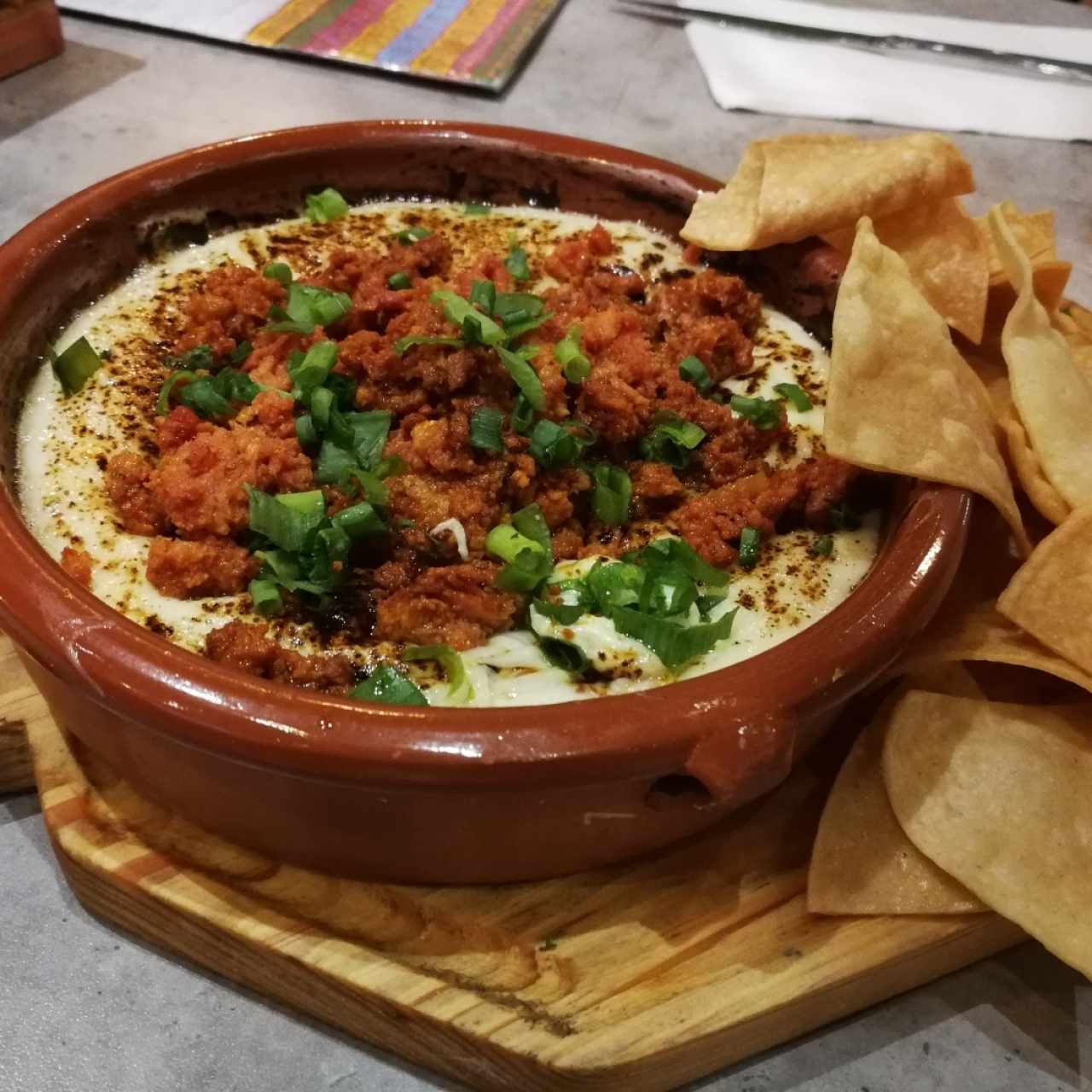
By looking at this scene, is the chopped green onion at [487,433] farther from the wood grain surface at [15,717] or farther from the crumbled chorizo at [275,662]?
the wood grain surface at [15,717]

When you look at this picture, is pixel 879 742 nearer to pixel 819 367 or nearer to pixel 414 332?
pixel 819 367

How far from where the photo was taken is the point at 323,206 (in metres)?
2.17

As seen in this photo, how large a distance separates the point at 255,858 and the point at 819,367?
49.0 inches

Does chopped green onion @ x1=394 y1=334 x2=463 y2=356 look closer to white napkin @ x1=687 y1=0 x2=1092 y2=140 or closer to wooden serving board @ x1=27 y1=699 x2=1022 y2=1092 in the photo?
wooden serving board @ x1=27 y1=699 x2=1022 y2=1092

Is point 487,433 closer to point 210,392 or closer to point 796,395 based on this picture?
point 210,392

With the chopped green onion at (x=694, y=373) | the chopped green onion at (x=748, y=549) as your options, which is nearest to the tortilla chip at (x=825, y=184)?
the chopped green onion at (x=694, y=373)

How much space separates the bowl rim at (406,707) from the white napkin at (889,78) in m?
2.54

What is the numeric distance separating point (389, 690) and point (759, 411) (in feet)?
2.64

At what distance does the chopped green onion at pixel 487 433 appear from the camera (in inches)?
62.5

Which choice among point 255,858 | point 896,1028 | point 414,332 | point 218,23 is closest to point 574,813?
point 255,858

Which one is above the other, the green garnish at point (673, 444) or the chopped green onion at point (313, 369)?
the chopped green onion at point (313, 369)

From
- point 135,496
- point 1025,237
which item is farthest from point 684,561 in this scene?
point 1025,237

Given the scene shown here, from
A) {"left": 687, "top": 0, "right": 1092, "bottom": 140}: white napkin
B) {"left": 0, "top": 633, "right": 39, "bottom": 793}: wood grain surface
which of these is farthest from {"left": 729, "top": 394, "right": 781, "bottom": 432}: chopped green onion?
{"left": 687, "top": 0, "right": 1092, "bottom": 140}: white napkin

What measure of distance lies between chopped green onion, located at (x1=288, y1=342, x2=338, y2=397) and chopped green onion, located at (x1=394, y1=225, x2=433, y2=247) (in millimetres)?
491
